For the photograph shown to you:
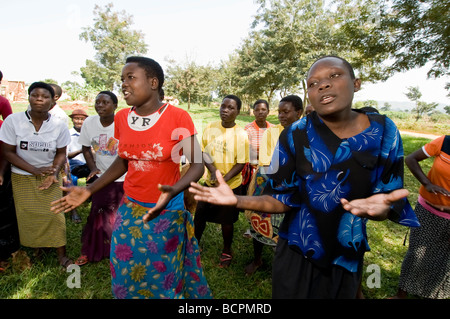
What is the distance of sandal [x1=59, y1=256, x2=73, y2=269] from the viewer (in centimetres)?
306

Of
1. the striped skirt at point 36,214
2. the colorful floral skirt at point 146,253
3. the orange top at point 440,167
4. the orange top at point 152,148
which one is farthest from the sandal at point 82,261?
the orange top at point 440,167

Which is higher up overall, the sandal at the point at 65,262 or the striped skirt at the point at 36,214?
the striped skirt at the point at 36,214

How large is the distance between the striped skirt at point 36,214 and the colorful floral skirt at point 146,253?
164 centimetres

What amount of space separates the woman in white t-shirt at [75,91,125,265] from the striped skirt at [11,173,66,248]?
0.31 meters

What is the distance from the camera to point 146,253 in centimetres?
179

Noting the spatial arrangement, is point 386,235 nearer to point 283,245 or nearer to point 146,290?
point 283,245

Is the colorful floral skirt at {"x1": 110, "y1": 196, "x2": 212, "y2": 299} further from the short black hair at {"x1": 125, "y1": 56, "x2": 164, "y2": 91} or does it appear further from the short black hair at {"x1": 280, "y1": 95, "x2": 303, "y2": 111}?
the short black hair at {"x1": 280, "y1": 95, "x2": 303, "y2": 111}

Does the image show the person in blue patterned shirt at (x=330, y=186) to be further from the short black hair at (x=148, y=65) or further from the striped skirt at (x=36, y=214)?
the striped skirt at (x=36, y=214)

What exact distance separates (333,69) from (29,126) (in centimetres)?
305

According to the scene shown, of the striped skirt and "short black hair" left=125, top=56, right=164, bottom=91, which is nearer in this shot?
"short black hair" left=125, top=56, right=164, bottom=91

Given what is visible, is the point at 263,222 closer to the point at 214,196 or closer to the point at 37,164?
the point at 214,196

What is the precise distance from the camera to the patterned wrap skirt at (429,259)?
98.8 inches

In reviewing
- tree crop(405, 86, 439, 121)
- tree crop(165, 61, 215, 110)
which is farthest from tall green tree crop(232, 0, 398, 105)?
tree crop(405, 86, 439, 121)

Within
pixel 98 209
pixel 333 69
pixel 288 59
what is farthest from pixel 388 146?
pixel 288 59
